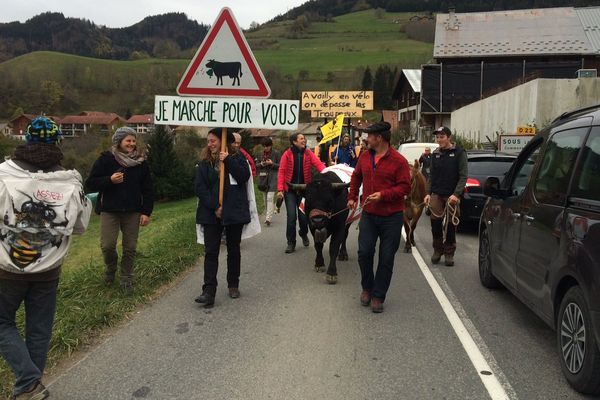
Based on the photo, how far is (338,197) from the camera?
720cm

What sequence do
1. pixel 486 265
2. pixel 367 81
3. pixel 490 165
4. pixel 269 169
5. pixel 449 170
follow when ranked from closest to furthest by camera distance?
1. pixel 486 265
2. pixel 449 170
3. pixel 490 165
4. pixel 269 169
5. pixel 367 81

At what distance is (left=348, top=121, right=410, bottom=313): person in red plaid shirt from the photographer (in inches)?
227

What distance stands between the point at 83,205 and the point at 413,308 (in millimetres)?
3691

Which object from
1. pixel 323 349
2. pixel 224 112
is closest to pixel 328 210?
pixel 224 112

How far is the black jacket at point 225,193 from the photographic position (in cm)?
588

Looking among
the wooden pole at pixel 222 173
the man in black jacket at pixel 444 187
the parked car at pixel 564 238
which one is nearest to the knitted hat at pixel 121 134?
the wooden pole at pixel 222 173

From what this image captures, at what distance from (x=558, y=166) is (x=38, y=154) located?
13.3ft

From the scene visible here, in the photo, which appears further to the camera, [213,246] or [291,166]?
[291,166]

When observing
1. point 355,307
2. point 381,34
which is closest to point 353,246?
point 355,307

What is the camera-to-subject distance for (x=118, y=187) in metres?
5.96

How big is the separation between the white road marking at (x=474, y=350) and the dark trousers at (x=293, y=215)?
2.65 meters

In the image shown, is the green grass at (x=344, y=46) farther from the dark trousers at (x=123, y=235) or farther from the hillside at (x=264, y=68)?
the dark trousers at (x=123, y=235)

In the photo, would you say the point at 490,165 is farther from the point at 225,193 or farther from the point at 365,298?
the point at 225,193

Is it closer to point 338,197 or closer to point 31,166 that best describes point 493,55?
point 338,197
